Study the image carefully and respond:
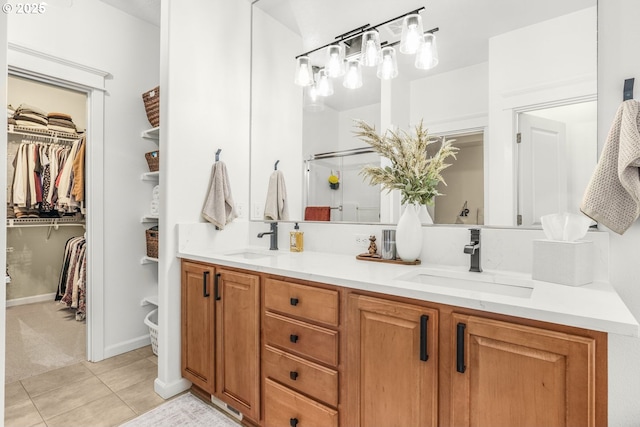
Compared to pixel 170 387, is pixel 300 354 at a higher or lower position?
higher

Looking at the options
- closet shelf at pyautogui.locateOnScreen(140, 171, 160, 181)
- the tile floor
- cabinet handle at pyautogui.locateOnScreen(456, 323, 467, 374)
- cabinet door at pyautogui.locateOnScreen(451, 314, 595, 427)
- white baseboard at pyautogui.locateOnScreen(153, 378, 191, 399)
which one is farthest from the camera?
closet shelf at pyautogui.locateOnScreen(140, 171, 160, 181)

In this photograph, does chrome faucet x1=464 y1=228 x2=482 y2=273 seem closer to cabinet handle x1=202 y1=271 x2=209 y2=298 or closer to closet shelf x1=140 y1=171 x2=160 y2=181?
cabinet handle x1=202 y1=271 x2=209 y2=298

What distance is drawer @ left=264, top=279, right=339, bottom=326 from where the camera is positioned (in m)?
1.32

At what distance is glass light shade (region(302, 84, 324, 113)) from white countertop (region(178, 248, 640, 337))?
108cm

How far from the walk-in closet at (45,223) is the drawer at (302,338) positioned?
2.08m

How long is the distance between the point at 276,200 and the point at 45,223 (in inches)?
144

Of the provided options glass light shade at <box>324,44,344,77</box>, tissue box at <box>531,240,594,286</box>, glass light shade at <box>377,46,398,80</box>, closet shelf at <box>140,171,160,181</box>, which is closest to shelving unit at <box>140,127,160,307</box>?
closet shelf at <box>140,171,160,181</box>

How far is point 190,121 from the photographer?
7.05ft

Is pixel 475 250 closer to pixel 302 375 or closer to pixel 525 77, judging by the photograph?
pixel 525 77

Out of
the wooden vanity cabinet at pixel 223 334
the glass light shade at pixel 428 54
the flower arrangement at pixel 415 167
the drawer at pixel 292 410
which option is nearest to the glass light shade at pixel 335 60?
the glass light shade at pixel 428 54

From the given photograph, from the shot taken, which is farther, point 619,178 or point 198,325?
point 198,325

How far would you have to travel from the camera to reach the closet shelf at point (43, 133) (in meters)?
3.71

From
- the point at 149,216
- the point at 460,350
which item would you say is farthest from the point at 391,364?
the point at 149,216

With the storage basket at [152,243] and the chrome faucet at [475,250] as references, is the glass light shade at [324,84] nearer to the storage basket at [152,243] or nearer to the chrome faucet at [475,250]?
the chrome faucet at [475,250]
